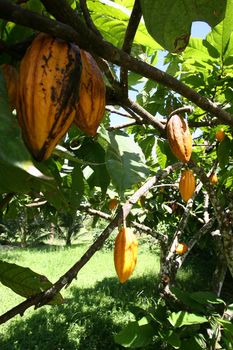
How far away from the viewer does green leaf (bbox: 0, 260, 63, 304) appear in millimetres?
876

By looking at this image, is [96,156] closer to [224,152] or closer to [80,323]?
[224,152]

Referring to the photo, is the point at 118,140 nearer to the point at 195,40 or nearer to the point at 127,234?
the point at 127,234

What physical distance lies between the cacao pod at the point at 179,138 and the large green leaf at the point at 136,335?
152cm

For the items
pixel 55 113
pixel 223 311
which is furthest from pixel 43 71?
pixel 223 311

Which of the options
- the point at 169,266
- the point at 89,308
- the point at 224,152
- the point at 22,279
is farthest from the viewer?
the point at 89,308

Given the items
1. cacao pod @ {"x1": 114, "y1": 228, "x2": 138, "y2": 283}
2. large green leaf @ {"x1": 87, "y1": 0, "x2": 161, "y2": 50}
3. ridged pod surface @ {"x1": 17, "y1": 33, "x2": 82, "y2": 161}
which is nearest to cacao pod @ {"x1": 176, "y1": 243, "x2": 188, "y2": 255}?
cacao pod @ {"x1": 114, "y1": 228, "x2": 138, "y2": 283}

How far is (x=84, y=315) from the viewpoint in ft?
20.3

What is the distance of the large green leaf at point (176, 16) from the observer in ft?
1.43

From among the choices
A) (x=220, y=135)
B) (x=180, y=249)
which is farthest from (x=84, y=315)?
(x=220, y=135)

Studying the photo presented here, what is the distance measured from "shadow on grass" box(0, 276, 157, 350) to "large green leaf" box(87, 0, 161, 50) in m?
4.85

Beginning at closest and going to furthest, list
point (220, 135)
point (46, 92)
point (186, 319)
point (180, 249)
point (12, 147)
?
point (12, 147) → point (46, 92) → point (220, 135) → point (186, 319) → point (180, 249)

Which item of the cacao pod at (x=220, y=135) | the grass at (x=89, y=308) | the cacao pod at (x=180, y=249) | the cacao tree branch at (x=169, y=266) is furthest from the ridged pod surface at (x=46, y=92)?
the grass at (x=89, y=308)

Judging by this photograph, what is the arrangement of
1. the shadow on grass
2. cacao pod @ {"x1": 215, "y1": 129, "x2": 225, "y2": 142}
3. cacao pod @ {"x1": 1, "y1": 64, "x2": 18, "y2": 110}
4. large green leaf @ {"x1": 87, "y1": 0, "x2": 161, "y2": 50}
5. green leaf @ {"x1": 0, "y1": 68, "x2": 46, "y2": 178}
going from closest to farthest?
green leaf @ {"x1": 0, "y1": 68, "x2": 46, "y2": 178} < cacao pod @ {"x1": 1, "y1": 64, "x2": 18, "y2": 110} < large green leaf @ {"x1": 87, "y1": 0, "x2": 161, "y2": 50} < cacao pod @ {"x1": 215, "y1": 129, "x2": 225, "y2": 142} < the shadow on grass

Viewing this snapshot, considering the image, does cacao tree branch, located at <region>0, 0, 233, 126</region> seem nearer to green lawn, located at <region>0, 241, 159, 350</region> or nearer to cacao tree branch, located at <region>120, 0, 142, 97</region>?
cacao tree branch, located at <region>120, 0, 142, 97</region>
